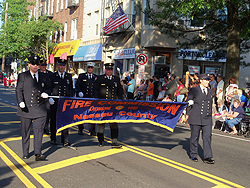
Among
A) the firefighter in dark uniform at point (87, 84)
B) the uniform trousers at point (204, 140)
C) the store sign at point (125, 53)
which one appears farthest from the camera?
the store sign at point (125, 53)

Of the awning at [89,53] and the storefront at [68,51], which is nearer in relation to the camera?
the awning at [89,53]

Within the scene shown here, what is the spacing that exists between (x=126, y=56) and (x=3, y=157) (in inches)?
803

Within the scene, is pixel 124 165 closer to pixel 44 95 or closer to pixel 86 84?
pixel 44 95

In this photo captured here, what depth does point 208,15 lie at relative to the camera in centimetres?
1706

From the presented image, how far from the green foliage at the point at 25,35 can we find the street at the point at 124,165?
97.4 feet

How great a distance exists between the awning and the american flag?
4605 mm

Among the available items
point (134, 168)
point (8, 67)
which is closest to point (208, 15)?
point (134, 168)

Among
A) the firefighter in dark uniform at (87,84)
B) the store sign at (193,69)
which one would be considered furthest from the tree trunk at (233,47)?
the store sign at (193,69)

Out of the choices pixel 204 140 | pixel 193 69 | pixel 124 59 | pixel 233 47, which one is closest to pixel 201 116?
pixel 204 140

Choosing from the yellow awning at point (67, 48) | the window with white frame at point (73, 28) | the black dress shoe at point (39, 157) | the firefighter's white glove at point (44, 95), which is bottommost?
the black dress shoe at point (39, 157)

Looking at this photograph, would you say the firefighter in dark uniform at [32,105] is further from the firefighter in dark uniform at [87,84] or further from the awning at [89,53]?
the awning at [89,53]

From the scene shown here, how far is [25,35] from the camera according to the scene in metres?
37.2

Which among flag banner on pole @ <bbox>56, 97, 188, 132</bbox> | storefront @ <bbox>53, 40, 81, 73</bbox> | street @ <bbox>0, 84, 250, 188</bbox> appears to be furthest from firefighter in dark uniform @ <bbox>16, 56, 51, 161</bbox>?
storefront @ <bbox>53, 40, 81, 73</bbox>

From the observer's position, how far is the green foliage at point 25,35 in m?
37.3
